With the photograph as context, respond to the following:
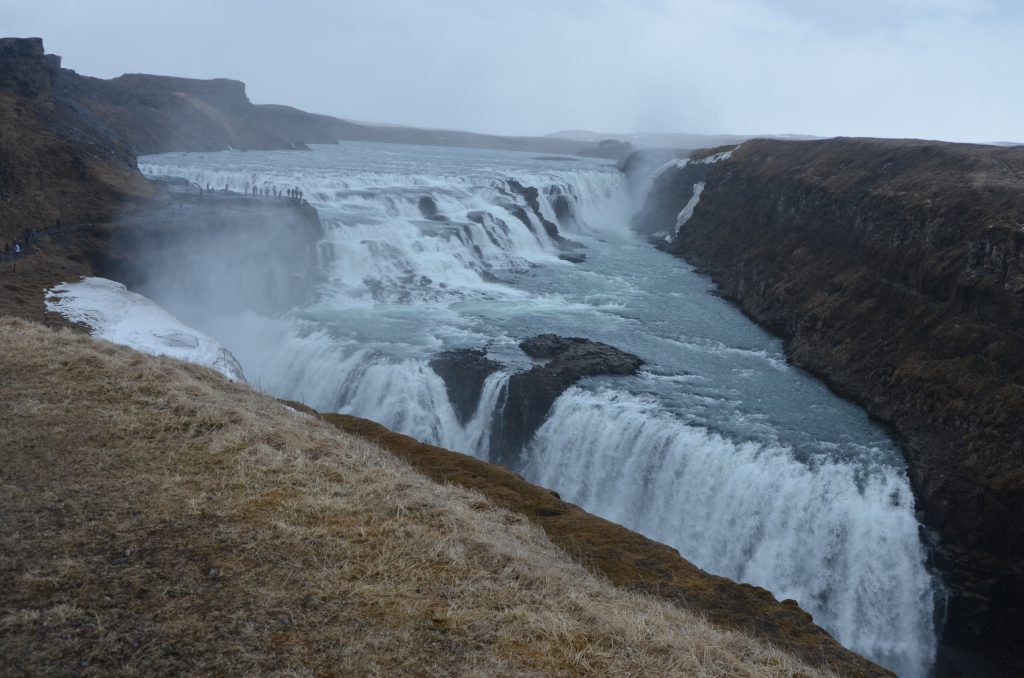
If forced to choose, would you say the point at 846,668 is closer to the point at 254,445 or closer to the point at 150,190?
the point at 254,445

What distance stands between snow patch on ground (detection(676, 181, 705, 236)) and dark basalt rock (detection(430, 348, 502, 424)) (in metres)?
25.5

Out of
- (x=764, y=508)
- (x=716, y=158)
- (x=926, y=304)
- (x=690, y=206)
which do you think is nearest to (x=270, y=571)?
(x=764, y=508)

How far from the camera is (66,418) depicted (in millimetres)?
9469

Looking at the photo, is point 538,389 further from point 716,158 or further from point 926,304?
point 716,158

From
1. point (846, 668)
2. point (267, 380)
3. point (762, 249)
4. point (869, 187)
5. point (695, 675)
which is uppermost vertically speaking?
point (869, 187)

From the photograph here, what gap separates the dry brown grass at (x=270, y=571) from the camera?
19.0 ft

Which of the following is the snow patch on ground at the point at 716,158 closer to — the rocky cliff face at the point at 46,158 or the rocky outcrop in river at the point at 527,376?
the rocky outcrop in river at the point at 527,376

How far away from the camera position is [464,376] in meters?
20.6

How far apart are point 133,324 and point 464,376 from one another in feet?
29.8

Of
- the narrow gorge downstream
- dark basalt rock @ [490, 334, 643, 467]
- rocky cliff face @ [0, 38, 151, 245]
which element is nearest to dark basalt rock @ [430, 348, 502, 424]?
the narrow gorge downstream

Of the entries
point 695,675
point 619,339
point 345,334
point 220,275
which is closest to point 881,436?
point 619,339

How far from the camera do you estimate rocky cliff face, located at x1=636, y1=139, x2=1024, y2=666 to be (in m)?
14.3

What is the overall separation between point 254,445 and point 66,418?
251 cm

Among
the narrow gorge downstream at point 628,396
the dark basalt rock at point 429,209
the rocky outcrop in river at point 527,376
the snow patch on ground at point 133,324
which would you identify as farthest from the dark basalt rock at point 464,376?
the dark basalt rock at point 429,209
